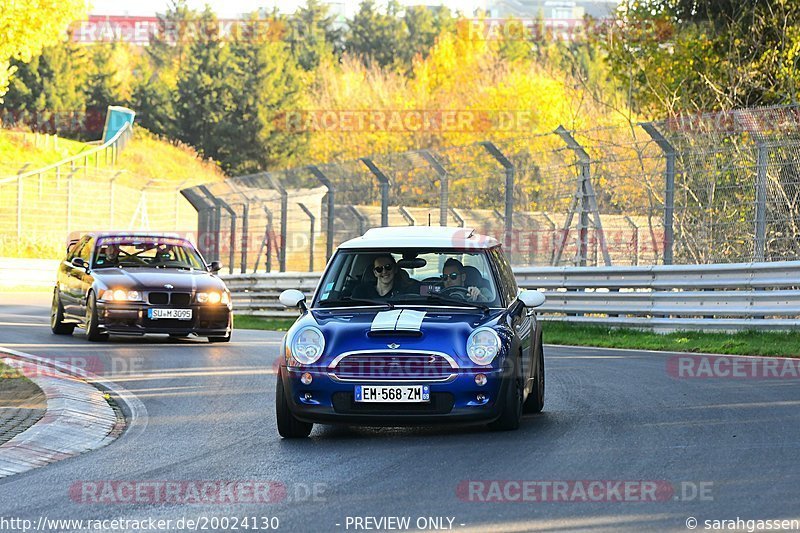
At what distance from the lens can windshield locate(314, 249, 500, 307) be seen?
9812mm

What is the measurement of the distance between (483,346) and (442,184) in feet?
44.5

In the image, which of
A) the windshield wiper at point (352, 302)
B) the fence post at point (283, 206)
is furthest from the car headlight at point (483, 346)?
the fence post at point (283, 206)

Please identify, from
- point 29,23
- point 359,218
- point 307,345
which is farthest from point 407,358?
point 29,23

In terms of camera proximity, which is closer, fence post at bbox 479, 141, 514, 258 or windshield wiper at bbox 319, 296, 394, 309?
windshield wiper at bbox 319, 296, 394, 309

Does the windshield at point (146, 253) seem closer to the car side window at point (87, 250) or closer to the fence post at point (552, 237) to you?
the car side window at point (87, 250)

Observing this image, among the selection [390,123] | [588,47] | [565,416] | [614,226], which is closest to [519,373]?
[565,416]

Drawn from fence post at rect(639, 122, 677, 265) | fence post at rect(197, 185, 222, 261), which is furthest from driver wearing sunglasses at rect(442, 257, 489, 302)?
fence post at rect(197, 185, 222, 261)

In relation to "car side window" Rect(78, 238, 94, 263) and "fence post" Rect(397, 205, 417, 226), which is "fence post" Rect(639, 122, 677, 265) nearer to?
"fence post" Rect(397, 205, 417, 226)

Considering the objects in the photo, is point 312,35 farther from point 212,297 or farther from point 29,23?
point 212,297

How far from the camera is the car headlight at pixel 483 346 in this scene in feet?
29.2

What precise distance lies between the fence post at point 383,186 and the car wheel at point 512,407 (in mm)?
14394

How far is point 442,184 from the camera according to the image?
2239 cm

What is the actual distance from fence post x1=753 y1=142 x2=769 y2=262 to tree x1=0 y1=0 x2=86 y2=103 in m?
20.5

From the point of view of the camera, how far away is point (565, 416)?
9.98 meters
